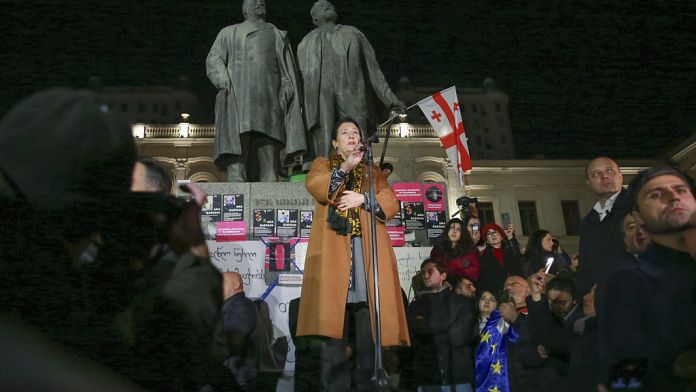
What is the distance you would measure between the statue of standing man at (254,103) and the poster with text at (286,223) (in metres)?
0.66

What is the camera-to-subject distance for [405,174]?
106 ft

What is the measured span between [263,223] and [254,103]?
1505mm

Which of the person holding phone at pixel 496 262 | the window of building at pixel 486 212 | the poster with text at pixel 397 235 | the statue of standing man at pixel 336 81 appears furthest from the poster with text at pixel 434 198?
the window of building at pixel 486 212

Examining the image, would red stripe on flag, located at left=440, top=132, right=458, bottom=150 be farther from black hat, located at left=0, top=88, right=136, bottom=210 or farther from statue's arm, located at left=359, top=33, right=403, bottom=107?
black hat, located at left=0, top=88, right=136, bottom=210

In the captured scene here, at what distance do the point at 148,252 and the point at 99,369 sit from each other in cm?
36

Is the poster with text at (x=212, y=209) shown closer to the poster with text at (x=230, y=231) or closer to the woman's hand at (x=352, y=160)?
the poster with text at (x=230, y=231)

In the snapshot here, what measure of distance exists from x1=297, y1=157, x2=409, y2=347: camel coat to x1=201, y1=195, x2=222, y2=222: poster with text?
218cm

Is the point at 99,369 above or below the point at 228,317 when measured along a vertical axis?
below

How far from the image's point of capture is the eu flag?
4520 millimetres

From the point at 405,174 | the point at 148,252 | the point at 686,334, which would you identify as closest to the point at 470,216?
the point at 686,334

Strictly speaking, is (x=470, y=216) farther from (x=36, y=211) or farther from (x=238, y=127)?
(x=36, y=211)

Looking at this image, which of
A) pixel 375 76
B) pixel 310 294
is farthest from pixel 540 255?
pixel 310 294

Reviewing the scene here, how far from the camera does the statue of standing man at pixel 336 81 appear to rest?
703 centimetres

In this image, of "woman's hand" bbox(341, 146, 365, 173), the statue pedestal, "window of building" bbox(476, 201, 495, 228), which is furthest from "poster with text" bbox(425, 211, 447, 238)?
"window of building" bbox(476, 201, 495, 228)
